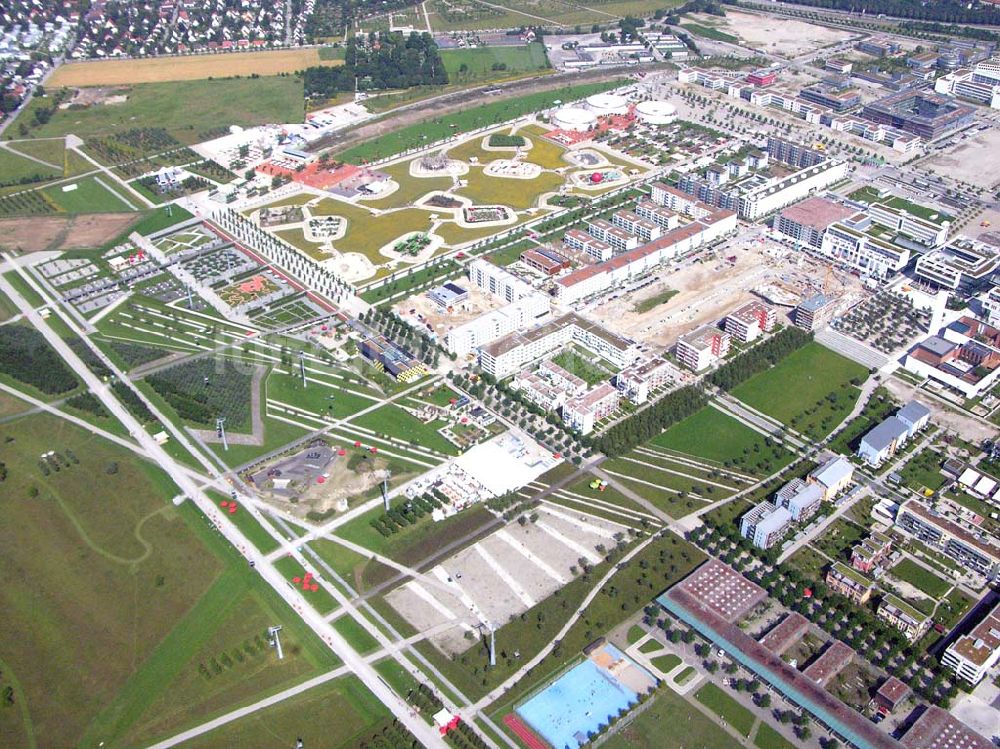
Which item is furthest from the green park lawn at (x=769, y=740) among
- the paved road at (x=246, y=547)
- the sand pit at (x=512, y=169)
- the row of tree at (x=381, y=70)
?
the row of tree at (x=381, y=70)

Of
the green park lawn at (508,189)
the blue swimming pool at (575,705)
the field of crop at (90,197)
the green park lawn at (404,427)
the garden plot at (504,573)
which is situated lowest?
the blue swimming pool at (575,705)

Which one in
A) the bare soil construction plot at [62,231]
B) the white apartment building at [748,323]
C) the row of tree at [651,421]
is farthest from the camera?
the bare soil construction plot at [62,231]

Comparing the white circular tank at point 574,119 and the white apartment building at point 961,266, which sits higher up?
the white circular tank at point 574,119

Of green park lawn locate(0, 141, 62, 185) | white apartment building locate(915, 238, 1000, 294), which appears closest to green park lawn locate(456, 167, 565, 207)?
white apartment building locate(915, 238, 1000, 294)

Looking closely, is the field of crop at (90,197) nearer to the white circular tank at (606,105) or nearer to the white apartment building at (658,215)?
the white apartment building at (658,215)

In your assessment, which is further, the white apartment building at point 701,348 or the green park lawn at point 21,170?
the green park lawn at point 21,170

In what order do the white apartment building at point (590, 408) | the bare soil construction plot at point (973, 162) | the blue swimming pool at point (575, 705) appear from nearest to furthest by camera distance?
1. the blue swimming pool at point (575, 705)
2. the white apartment building at point (590, 408)
3. the bare soil construction plot at point (973, 162)

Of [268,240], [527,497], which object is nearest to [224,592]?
[527,497]
